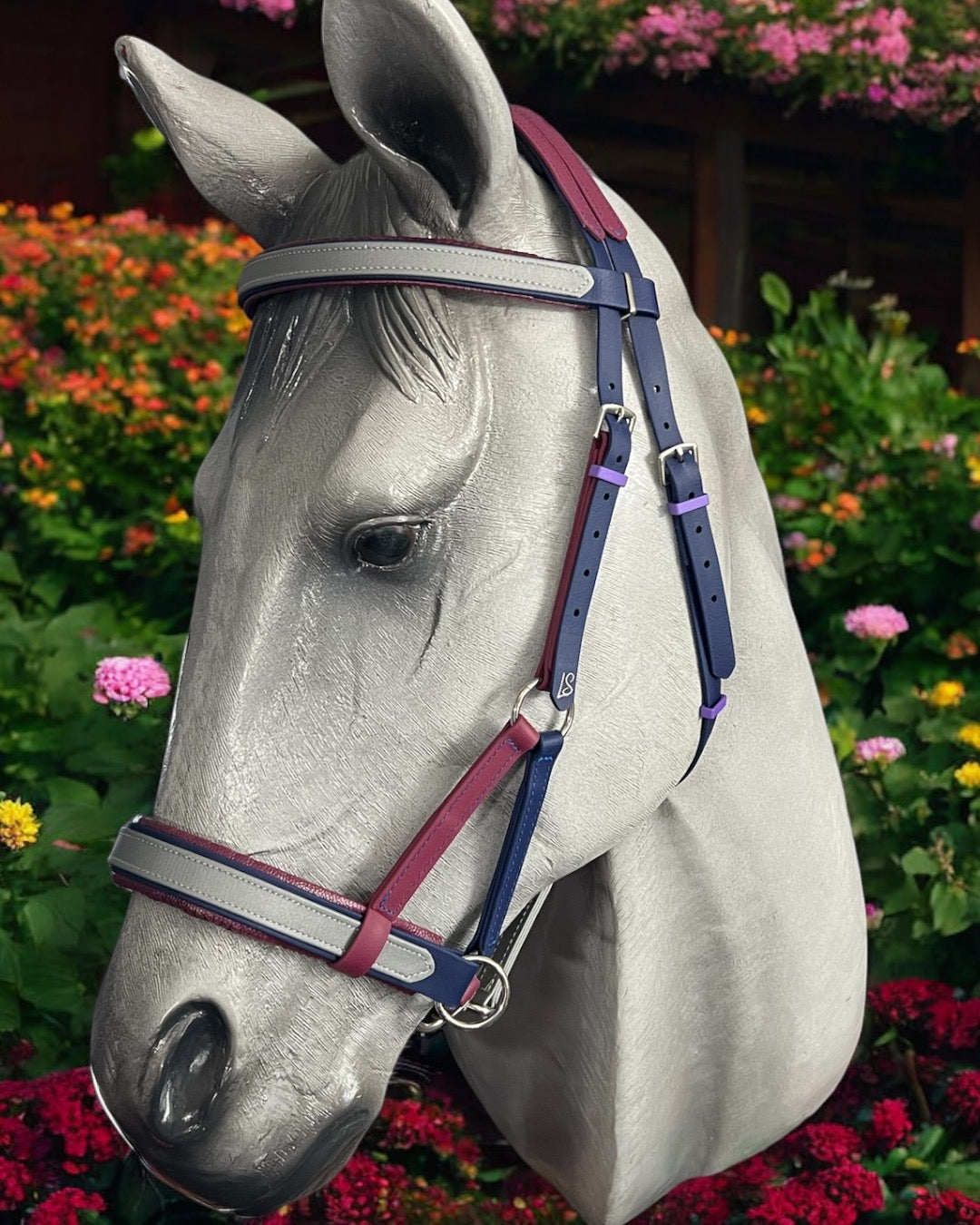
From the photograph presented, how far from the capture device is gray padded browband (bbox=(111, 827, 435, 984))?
41.3 inches

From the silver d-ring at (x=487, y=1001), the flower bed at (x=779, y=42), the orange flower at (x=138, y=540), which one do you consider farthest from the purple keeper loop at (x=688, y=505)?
the flower bed at (x=779, y=42)

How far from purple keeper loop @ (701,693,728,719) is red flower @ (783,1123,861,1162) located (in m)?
0.83

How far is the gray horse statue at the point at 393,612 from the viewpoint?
106cm

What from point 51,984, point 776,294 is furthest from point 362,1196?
point 776,294

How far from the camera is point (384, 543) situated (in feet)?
3.51

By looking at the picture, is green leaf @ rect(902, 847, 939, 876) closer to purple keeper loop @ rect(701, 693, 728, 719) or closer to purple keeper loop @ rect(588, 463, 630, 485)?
Result: purple keeper loop @ rect(701, 693, 728, 719)

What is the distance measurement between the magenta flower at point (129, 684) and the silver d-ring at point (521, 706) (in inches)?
37.6

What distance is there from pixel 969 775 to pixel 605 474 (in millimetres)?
1316

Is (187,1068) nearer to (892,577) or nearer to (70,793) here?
(70,793)

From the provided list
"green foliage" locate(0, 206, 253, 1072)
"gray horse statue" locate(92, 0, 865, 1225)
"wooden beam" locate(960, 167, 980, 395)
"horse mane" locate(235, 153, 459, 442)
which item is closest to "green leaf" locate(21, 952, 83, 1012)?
"green foliage" locate(0, 206, 253, 1072)

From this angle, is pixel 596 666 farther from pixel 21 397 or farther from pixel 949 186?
pixel 949 186

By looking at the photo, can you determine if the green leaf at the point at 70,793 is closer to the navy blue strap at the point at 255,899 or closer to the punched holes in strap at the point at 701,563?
the navy blue strap at the point at 255,899

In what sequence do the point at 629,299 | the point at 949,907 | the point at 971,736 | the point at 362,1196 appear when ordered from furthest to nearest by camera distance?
the point at 971,736
the point at 949,907
the point at 362,1196
the point at 629,299

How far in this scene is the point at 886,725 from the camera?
99.2 inches
